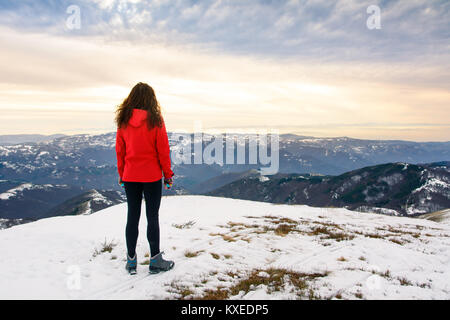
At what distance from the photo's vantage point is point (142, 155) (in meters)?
6.64

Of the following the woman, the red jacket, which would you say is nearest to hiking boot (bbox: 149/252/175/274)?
the woman

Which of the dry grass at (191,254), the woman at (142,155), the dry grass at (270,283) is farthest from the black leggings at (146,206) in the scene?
the dry grass at (270,283)

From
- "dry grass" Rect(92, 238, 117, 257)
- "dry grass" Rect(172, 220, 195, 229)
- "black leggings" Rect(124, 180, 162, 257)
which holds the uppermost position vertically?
"black leggings" Rect(124, 180, 162, 257)

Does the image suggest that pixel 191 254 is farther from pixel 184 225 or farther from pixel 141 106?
pixel 141 106

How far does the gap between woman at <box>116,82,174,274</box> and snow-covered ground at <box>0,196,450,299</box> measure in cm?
111

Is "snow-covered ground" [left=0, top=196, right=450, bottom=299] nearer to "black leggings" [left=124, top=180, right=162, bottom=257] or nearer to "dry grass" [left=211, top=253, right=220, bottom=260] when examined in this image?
"dry grass" [left=211, top=253, right=220, bottom=260]

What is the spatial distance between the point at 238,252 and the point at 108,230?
657 centimetres

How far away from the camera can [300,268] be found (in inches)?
303

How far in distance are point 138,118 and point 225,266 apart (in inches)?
199

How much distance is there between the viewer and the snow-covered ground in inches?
232
